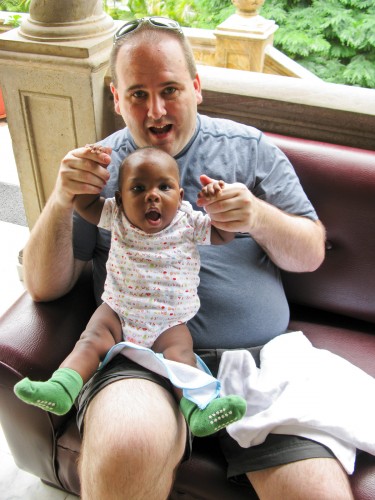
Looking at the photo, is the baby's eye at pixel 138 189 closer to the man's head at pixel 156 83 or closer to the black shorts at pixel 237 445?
the man's head at pixel 156 83

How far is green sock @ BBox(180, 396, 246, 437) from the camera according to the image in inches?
39.9

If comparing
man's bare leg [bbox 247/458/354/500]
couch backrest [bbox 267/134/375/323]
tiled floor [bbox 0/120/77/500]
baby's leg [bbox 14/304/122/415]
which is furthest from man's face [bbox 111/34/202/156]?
tiled floor [bbox 0/120/77/500]

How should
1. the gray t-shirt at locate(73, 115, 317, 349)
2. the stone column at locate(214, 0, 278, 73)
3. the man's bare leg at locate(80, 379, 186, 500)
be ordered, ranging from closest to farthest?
1. the man's bare leg at locate(80, 379, 186, 500)
2. the gray t-shirt at locate(73, 115, 317, 349)
3. the stone column at locate(214, 0, 278, 73)

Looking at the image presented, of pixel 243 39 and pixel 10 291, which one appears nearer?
pixel 10 291

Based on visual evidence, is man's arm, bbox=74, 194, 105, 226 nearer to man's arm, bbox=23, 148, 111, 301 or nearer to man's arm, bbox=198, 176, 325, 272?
man's arm, bbox=23, 148, 111, 301

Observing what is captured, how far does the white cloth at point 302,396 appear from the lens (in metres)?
1.10

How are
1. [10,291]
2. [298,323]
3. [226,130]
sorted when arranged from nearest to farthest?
[226,130] → [298,323] → [10,291]

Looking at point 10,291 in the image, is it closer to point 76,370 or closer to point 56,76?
point 56,76

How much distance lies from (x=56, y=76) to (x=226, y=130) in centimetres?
76

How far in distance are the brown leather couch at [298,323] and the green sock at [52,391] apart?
0.21 meters

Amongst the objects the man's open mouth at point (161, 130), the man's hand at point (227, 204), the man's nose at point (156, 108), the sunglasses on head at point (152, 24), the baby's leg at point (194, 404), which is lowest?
the baby's leg at point (194, 404)

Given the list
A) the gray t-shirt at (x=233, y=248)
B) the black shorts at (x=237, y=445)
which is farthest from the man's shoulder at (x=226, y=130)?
the black shorts at (x=237, y=445)

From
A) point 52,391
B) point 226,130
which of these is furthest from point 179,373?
point 226,130

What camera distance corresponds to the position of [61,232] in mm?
1345
